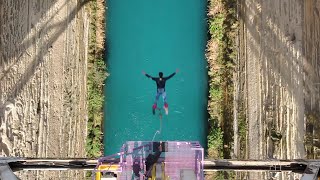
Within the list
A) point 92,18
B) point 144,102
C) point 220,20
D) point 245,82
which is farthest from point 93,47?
point 245,82

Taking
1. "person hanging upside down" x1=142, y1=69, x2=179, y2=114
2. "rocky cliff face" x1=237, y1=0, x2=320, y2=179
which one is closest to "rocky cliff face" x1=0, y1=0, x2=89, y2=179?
"person hanging upside down" x1=142, y1=69, x2=179, y2=114

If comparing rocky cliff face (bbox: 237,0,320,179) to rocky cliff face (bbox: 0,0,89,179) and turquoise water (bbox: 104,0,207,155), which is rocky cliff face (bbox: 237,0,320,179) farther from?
rocky cliff face (bbox: 0,0,89,179)

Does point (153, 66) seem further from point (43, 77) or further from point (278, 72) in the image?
point (278, 72)

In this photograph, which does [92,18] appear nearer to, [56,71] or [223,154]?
[56,71]

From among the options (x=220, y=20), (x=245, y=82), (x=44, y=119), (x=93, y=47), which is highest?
(x=220, y=20)

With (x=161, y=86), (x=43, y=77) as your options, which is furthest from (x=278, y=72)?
A: (x=43, y=77)

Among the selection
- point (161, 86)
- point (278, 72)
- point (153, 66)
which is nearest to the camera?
point (161, 86)
